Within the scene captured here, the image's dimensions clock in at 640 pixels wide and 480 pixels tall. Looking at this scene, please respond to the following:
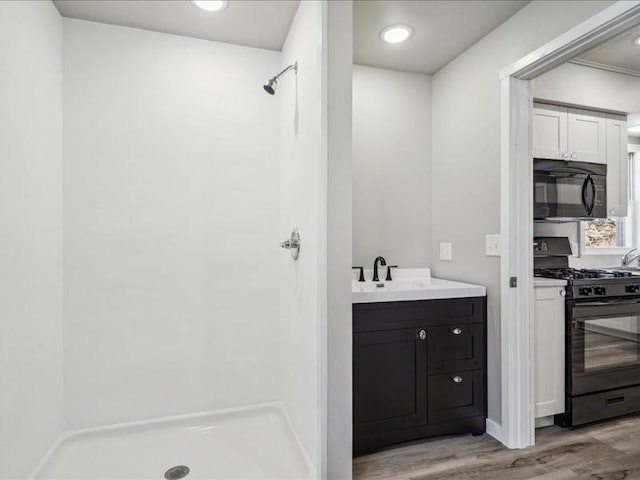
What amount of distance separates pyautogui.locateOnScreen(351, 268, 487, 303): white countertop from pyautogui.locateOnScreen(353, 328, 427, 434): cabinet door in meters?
0.19

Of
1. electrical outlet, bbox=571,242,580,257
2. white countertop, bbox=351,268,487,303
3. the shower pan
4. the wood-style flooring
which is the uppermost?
electrical outlet, bbox=571,242,580,257

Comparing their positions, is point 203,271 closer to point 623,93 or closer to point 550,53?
point 550,53

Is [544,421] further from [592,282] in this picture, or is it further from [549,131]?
[549,131]

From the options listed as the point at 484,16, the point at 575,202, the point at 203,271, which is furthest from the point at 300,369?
the point at 575,202

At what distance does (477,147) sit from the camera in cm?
226

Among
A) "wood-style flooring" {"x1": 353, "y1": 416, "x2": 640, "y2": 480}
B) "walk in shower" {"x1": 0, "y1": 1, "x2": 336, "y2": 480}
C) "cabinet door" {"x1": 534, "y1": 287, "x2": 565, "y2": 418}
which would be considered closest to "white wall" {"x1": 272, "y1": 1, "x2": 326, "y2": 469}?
"walk in shower" {"x1": 0, "y1": 1, "x2": 336, "y2": 480}

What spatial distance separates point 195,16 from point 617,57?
3010 mm

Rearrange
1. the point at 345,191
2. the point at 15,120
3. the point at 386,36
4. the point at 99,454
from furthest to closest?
the point at 386,36
the point at 99,454
the point at 345,191
the point at 15,120

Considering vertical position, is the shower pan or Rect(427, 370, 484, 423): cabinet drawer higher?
Rect(427, 370, 484, 423): cabinet drawer

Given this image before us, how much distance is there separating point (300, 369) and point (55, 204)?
1563mm

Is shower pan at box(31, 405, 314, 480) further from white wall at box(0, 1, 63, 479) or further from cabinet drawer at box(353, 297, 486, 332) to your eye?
cabinet drawer at box(353, 297, 486, 332)

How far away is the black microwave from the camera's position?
2.64 meters

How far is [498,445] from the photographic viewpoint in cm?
201

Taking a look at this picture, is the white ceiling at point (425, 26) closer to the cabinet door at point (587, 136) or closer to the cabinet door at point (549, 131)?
the cabinet door at point (549, 131)
